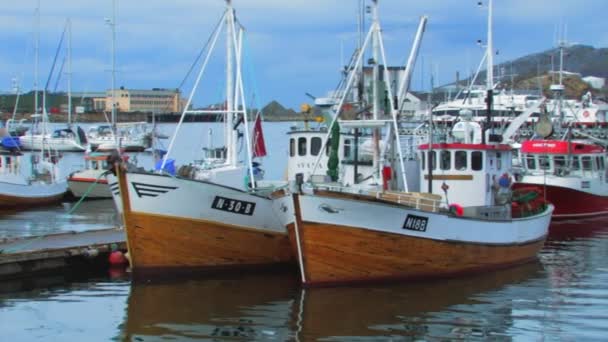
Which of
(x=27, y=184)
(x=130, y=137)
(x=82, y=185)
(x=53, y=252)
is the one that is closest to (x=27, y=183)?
(x=27, y=184)

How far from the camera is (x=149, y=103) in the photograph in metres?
185

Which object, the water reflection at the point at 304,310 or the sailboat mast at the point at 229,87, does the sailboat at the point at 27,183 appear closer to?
the sailboat mast at the point at 229,87

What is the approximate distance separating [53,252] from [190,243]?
3.56 meters

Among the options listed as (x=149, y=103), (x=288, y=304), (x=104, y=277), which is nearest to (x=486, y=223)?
(x=288, y=304)

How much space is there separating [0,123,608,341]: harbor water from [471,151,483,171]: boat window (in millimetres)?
2779

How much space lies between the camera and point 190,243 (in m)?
20.6

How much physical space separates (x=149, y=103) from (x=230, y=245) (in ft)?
552

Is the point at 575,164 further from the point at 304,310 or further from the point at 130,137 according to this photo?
the point at 130,137

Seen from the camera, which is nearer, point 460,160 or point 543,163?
point 460,160

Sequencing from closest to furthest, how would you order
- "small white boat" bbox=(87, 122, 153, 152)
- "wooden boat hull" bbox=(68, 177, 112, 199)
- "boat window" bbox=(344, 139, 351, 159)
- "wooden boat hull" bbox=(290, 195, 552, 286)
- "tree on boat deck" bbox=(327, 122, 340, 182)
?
"wooden boat hull" bbox=(290, 195, 552, 286) → "tree on boat deck" bbox=(327, 122, 340, 182) → "boat window" bbox=(344, 139, 351, 159) → "wooden boat hull" bbox=(68, 177, 112, 199) → "small white boat" bbox=(87, 122, 153, 152)

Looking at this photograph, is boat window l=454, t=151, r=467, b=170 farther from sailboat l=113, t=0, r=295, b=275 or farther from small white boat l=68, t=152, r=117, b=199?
small white boat l=68, t=152, r=117, b=199

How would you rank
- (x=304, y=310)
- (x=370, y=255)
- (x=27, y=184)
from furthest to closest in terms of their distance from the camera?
(x=27, y=184), (x=370, y=255), (x=304, y=310)

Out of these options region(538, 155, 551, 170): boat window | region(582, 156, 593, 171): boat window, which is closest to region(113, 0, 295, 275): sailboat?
region(538, 155, 551, 170): boat window

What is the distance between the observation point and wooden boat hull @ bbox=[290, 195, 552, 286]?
1831 centimetres
